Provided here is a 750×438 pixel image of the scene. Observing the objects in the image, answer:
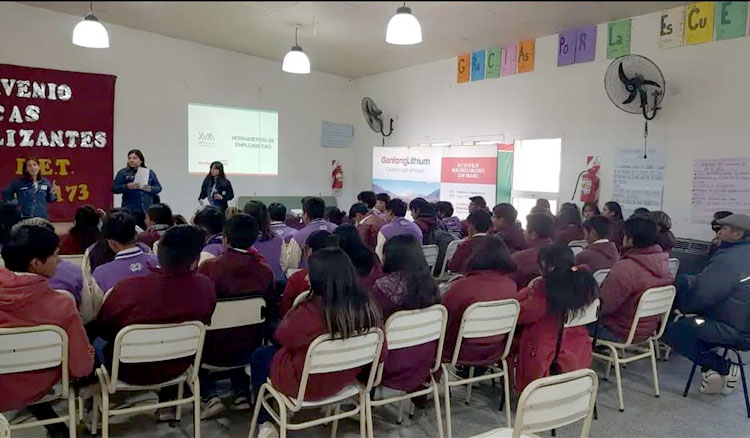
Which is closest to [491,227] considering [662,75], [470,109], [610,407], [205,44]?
[610,407]

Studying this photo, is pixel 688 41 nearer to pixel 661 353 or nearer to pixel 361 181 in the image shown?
pixel 661 353

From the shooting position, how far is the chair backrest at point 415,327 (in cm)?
225

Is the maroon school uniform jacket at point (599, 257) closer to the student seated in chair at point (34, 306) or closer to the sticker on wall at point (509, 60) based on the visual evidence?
the student seated in chair at point (34, 306)

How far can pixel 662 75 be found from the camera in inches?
193

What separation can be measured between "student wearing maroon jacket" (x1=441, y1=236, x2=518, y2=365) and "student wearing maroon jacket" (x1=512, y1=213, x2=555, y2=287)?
80 centimetres

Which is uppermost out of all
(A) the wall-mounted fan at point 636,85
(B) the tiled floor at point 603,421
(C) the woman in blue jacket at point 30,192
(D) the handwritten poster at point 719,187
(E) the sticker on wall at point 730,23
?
(E) the sticker on wall at point 730,23

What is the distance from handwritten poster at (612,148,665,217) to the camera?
518 cm

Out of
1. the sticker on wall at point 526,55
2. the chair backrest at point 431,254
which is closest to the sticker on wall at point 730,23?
the sticker on wall at point 526,55

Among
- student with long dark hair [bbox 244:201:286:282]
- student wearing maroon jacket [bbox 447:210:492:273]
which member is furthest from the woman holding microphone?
student wearing maroon jacket [bbox 447:210:492:273]

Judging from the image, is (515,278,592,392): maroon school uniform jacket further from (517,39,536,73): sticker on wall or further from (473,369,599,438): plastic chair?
(517,39,536,73): sticker on wall

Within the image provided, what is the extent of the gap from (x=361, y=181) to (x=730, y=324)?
6.47 metres

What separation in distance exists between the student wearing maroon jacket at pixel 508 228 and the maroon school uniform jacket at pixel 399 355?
6.48 feet

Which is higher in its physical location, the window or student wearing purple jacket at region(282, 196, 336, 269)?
the window

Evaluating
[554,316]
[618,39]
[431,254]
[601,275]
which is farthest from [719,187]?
[554,316]
